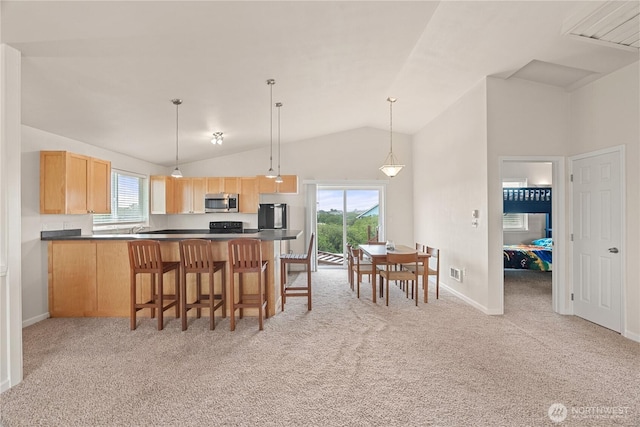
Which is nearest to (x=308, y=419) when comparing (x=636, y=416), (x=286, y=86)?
(x=636, y=416)

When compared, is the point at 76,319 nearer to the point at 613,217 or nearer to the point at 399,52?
the point at 399,52

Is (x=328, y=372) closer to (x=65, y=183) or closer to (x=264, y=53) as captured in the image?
(x=264, y=53)

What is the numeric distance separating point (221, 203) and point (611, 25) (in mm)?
6223

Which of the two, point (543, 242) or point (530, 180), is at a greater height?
point (530, 180)

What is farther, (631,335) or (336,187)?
(336,187)

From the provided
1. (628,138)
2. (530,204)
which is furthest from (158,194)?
(530,204)

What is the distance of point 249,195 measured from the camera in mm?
7027

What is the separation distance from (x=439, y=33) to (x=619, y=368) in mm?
3478

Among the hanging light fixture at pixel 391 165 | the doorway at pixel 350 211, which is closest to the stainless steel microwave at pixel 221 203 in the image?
the doorway at pixel 350 211

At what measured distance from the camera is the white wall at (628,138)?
3.41m

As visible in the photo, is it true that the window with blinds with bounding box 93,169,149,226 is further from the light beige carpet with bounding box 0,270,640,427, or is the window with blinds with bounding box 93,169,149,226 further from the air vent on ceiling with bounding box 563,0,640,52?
the air vent on ceiling with bounding box 563,0,640,52

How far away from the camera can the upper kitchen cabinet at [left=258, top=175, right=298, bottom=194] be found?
6957 millimetres

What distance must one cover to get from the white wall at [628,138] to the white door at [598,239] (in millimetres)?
102

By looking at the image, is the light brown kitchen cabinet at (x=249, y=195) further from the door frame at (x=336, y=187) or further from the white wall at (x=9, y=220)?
the white wall at (x=9, y=220)
